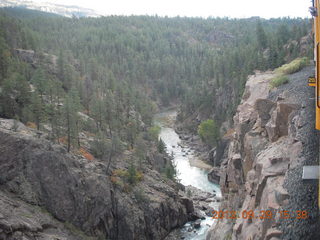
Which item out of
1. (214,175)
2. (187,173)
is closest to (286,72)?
(214,175)

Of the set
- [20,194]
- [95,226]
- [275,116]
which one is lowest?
[95,226]

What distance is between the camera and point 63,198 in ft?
127

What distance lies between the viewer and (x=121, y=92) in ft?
286

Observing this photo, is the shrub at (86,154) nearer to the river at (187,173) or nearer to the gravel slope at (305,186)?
the river at (187,173)

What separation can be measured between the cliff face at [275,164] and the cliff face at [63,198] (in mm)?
16996

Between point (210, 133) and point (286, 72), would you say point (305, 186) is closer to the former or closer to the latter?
point (286, 72)

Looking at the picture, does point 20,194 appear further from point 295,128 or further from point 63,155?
point 295,128

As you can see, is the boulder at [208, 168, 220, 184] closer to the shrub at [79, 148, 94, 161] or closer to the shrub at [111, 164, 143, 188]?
the shrub at [111, 164, 143, 188]

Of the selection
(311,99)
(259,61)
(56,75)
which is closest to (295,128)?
(311,99)

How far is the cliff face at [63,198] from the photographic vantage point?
33312 mm

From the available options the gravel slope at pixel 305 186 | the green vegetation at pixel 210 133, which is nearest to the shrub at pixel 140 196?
the gravel slope at pixel 305 186

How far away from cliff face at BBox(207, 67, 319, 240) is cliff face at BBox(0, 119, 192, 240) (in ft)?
55.8

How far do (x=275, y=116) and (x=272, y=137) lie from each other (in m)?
1.51
